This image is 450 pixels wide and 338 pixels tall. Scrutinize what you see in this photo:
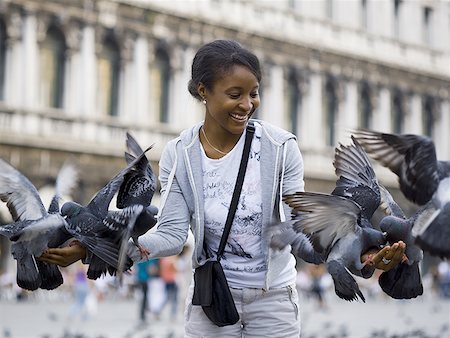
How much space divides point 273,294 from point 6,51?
2071cm

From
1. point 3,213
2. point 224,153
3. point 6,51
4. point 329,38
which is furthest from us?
point 329,38

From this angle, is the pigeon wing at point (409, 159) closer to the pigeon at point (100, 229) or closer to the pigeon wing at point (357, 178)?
the pigeon wing at point (357, 178)

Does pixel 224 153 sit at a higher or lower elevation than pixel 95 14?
lower

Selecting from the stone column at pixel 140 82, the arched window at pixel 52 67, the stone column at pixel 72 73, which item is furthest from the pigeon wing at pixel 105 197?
→ the stone column at pixel 140 82

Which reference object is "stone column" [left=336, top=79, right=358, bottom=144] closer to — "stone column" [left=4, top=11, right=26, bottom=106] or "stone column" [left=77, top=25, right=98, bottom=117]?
"stone column" [left=77, top=25, right=98, bottom=117]

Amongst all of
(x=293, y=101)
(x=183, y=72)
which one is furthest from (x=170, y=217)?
(x=293, y=101)

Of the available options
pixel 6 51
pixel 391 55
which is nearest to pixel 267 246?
pixel 6 51

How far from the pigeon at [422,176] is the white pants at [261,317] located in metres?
0.59

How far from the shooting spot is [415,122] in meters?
34.8

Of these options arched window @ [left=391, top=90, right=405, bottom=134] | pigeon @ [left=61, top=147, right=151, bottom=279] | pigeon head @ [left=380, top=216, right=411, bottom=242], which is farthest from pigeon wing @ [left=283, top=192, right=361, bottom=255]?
arched window @ [left=391, top=90, right=405, bottom=134]

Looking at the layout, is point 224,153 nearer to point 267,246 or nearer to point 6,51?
point 267,246

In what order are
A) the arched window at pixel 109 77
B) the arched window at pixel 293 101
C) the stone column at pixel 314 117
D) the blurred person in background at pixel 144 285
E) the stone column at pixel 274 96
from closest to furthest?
1. the blurred person in background at pixel 144 285
2. the arched window at pixel 109 77
3. the stone column at pixel 274 96
4. the arched window at pixel 293 101
5. the stone column at pixel 314 117

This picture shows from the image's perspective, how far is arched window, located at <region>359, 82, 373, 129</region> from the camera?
109 ft

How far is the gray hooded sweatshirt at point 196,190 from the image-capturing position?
3877 millimetres
